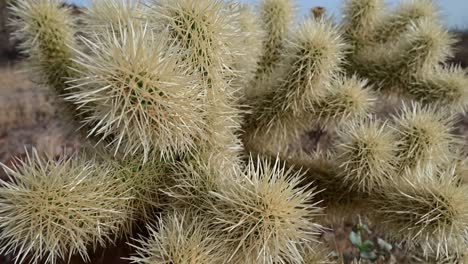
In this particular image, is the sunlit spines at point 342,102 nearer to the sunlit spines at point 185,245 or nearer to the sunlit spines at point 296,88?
the sunlit spines at point 296,88

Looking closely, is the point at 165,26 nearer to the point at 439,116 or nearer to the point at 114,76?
the point at 114,76

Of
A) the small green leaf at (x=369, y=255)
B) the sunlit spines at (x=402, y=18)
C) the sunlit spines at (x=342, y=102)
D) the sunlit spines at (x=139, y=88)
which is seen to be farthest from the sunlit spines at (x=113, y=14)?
the small green leaf at (x=369, y=255)

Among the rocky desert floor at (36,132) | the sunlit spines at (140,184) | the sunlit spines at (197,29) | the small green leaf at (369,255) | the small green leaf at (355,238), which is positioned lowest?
the small green leaf at (369,255)

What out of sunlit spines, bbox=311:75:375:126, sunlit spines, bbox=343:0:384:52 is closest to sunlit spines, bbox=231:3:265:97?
sunlit spines, bbox=311:75:375:126

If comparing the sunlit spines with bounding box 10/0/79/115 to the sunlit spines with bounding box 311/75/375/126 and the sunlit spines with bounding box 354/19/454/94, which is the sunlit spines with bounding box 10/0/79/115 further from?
the sunlit spines with bounding box 354/19/454/94

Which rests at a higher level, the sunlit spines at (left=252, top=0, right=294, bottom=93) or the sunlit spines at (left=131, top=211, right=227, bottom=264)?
the sunlit spines at (left=252, top=0, right=294, bottom=93)

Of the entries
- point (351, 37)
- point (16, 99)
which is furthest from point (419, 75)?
point (16, 99)
